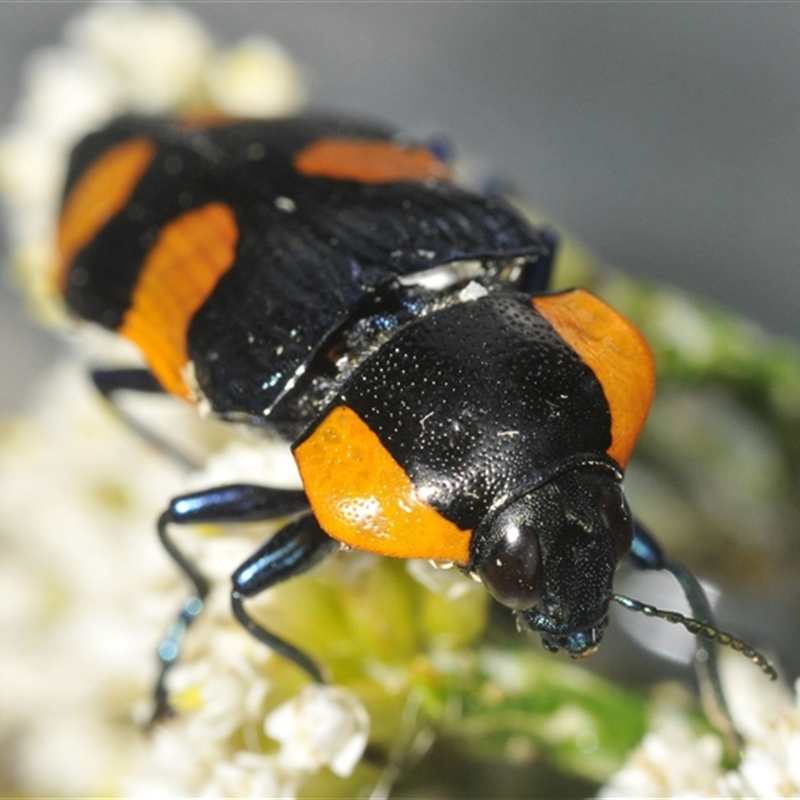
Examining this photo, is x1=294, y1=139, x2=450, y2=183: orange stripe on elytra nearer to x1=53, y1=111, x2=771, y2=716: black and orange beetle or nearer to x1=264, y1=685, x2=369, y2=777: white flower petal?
x1=53, y1=111, x2=771, y2=716: black and orange beetle

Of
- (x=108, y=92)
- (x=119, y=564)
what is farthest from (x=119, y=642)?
(x=108, y=92)

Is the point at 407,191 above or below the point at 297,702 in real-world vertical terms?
above

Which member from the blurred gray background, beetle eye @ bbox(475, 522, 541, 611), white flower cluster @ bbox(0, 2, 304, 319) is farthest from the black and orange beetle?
the blurred gray background

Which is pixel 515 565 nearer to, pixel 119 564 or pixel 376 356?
pixel 376 356

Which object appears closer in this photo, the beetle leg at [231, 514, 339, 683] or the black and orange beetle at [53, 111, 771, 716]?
the black and orange beetle at [53, 111, 771, 716]

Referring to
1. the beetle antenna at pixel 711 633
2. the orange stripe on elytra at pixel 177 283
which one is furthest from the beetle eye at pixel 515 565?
the orange stripe on elytra at pixel 177 283

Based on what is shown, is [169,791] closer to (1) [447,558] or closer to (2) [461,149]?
(1) [447,558]

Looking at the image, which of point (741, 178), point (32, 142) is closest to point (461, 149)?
point (741, 178)
